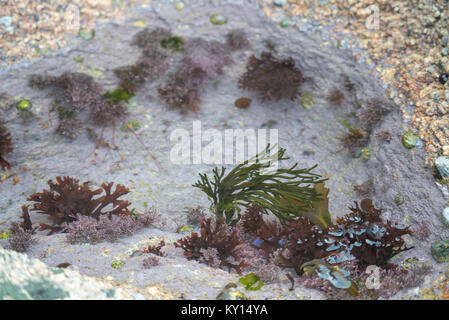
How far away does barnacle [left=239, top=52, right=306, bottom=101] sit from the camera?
18.4 feet

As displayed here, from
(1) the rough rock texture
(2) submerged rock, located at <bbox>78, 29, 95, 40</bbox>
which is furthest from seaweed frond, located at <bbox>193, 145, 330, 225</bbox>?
(2) submerged rock, located at <bbox>78, 29, 95, 40</bbox>

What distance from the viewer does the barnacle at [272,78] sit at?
5594mm

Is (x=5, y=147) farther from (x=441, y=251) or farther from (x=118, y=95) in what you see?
(x=441, y=251)

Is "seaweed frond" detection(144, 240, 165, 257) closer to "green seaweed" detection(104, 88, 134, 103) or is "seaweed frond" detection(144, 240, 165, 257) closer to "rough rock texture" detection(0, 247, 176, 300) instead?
"rough rock texture" detection(0, 247, 176, 300)

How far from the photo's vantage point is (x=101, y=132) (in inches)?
218

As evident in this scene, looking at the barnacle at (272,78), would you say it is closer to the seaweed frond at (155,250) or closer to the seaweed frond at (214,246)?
the seaweed frond at (214,246)

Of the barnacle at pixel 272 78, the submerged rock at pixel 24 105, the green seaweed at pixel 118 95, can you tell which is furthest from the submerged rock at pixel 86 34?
the barnacle at pixel 272 78

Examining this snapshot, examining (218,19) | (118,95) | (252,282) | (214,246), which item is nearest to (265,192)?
(214,246)

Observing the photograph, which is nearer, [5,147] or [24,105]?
[5,147]

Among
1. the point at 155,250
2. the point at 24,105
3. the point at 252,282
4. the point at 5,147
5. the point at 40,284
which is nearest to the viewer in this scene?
the point at 40,284

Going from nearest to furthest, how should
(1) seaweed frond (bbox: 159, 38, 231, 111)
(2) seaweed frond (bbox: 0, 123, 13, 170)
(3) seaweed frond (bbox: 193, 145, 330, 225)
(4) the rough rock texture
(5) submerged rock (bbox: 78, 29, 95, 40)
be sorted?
1. (4) the rough rock texture
2. (3) seaweed frond (bbox: 193, 145, 330, 225)
3. (2) seaweed frond (bbox: 0, 123, 13, 170)
4. (1) seaweed frond (bbox: 159, 38, 231, 111)
5. (5) submerged rock (bbox: 78, 29, 95, 40)

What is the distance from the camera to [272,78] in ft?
18.5

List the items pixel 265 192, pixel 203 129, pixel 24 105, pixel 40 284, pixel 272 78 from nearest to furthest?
1. pixel 40 284
2. pixel 265 192
3. pixel 24 105
4. pixel 272 78
5. pixel 203 129
